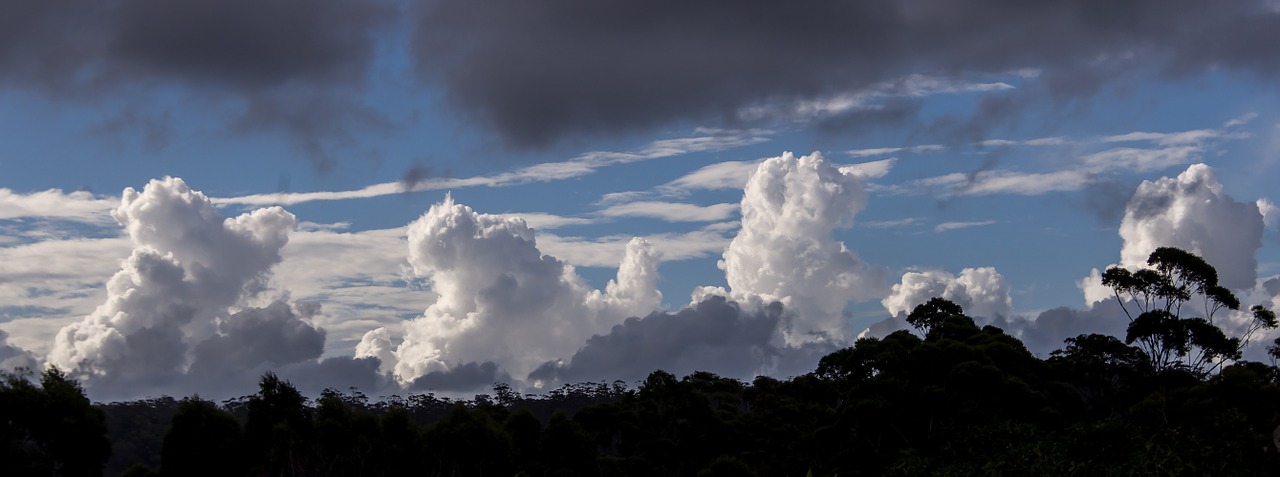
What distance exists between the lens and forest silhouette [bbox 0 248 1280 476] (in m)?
52.9

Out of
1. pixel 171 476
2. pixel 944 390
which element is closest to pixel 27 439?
pixel 171 476

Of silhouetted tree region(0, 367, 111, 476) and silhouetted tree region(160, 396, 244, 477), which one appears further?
silhouetted tree region(160, 396, 244, 477)

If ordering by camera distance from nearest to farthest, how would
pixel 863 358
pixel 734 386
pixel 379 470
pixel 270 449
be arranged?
pixel 270 449 → pixel 379 470 → pixel 863 358 → pixel 734 386

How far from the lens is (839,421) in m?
71.2

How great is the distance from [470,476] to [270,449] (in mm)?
11328

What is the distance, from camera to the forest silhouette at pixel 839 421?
52906mm

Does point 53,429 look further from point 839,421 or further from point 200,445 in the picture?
point 839,421

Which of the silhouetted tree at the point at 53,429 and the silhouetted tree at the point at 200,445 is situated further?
the silhouetted tree at the point at 200,445

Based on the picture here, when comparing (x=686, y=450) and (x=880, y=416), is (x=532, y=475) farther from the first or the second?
(x=880, y=416)

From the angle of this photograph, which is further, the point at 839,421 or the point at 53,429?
the point at 839,421

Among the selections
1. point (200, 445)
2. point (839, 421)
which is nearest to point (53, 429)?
point (200, 445)

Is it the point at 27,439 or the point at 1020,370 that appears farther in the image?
the point at 1020,370

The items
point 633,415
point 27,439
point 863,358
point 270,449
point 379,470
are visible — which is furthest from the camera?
point 633,415

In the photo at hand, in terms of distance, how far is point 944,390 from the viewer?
6875 cm
